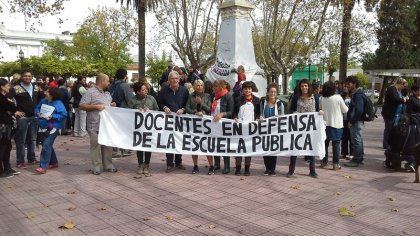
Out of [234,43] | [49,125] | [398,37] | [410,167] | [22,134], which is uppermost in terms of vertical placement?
[398,37]

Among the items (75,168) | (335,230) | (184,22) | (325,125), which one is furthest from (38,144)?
(184,22)

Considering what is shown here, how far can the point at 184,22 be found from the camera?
24.5 m

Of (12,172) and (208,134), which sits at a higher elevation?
(208,134)

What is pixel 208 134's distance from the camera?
7.59 metres

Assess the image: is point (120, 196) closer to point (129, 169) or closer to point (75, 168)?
point (129, 169)

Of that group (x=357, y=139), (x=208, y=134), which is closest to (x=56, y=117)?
(x=208, y=134)

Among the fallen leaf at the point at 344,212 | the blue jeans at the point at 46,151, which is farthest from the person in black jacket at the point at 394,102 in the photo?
the blue jeans at the point at 46,151

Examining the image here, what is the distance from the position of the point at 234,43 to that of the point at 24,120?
671 centimetres

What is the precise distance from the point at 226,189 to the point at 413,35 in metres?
39.0

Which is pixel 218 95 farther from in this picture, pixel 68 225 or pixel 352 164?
pixel 68 225

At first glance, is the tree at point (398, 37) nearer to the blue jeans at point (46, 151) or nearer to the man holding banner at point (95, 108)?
the man holding banner at point (95, 108)

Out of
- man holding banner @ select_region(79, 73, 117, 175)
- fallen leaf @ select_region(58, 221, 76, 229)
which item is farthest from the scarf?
fallen leaf @ select_region(58, 221, 76, 229)

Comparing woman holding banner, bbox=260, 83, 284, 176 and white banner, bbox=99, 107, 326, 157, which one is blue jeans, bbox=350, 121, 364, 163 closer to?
white banner, bbox=99, 107, 326, 157

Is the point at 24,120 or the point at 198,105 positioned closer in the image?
the point at 198,105
